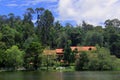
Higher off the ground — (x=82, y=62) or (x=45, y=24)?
(x=45, y=24)

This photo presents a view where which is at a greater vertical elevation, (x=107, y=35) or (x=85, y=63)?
(x=107, y=35)

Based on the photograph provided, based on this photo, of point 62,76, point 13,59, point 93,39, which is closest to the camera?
point 62,76

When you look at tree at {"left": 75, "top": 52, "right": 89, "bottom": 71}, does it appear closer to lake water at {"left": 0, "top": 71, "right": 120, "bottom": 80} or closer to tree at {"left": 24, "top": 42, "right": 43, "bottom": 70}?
tree at {"left": 24, "top": 42, "right": 43, "bottom": 70}

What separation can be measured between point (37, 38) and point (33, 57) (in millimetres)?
33111

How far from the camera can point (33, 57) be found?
11275cm

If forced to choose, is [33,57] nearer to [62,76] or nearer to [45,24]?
[62,76]

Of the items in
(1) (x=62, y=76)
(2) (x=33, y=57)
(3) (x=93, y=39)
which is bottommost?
(1) (x=62, y=76)

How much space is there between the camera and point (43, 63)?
378 ft

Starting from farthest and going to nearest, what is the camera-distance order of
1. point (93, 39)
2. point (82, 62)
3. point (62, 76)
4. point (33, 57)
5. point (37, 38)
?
point (93, 39), point (37, 38), point (33, 57), point (82, 62), point (62, 76)

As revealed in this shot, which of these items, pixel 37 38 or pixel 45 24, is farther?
pixel 45 24

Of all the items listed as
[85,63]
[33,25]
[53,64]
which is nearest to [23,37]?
[33,25]

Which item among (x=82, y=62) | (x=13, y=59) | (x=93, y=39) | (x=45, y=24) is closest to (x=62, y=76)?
(x=82, y=62)

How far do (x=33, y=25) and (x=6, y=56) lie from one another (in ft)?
197

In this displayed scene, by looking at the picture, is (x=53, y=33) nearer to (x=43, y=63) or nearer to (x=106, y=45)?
(x=106, y=45)
